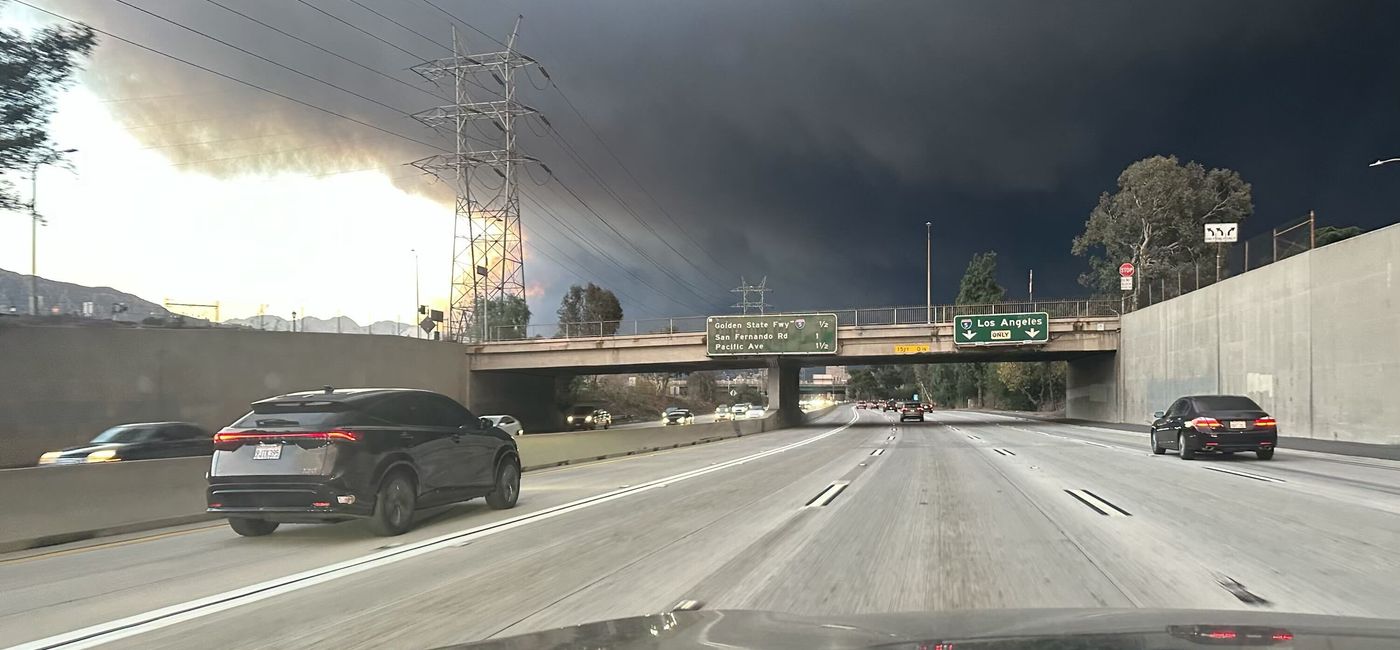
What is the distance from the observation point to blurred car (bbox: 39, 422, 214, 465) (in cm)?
1923

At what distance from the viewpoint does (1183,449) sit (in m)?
20.2

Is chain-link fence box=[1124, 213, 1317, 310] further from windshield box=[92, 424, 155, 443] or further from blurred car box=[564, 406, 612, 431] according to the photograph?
blurred car box=[564, 406, 612, 431]

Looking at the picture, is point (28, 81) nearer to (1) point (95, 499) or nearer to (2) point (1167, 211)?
(1) point (95, 499)

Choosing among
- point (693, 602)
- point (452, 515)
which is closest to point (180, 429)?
point (452, 515)

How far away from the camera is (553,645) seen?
4.24m

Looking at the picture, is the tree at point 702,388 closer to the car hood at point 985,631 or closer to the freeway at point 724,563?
the freeway at point 724,563

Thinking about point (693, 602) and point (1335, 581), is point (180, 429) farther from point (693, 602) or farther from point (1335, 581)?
point (1335, 581)

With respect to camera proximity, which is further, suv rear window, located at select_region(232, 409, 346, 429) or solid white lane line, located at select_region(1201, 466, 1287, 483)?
solid white lane line, located at select_region(1201, 466, 1287, 483)

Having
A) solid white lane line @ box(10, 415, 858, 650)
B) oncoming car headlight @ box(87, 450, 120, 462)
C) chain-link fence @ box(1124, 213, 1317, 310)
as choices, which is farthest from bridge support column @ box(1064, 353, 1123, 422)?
oncoming car headlight @ box(87, 450, 120, 462)

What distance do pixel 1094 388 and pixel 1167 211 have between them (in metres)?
23.4

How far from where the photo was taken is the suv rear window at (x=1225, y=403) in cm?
1947

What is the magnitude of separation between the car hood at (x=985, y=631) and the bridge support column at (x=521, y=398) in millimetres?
50608

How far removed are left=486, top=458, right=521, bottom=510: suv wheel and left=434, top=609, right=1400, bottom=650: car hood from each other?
7.91m

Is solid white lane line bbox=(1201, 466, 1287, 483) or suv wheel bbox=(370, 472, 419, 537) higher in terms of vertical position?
suv wheel bbox=(370, 472, 419, 537)
